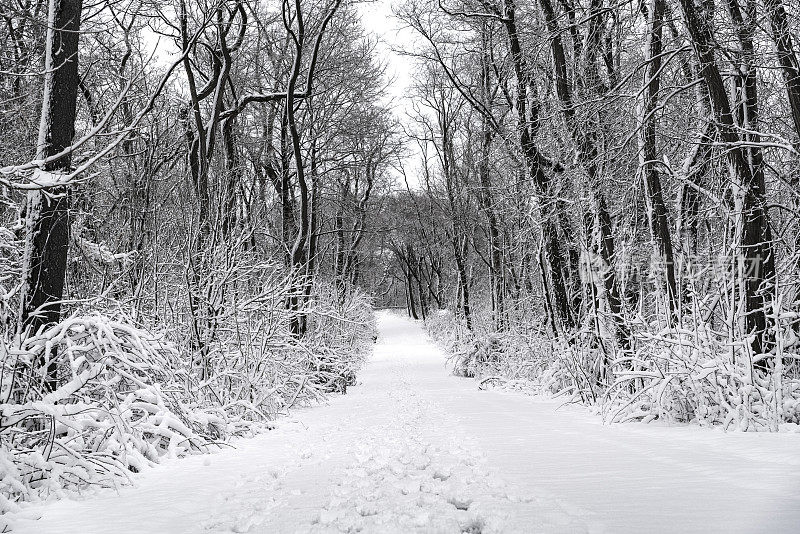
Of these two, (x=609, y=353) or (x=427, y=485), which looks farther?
(x=609, y=353)

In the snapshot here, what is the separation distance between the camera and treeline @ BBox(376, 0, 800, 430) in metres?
6.05

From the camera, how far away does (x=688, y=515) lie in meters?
3.06

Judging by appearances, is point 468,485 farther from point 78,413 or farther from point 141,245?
point 141,245

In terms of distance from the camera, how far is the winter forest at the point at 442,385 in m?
3.76

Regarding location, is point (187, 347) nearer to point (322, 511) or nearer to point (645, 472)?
point (322, 511)

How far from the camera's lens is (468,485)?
4.00 metres

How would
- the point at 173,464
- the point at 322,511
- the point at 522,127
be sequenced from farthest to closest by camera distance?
1. the point at 522,127
2. the point at 173,464
3. the point at 322,511

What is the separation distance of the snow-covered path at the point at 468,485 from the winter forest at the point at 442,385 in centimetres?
3

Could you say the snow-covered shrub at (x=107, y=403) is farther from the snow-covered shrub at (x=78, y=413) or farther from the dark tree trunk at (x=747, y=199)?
the dark tree trunk at (x=747, y=199)

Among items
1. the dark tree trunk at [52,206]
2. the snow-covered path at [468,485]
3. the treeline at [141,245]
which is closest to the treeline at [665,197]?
the snow-covered path at [468,485]

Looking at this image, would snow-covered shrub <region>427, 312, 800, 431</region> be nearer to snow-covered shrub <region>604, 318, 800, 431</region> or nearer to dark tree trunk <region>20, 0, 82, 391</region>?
snow-covered shrub <region>604, 318, 800, 431</region>

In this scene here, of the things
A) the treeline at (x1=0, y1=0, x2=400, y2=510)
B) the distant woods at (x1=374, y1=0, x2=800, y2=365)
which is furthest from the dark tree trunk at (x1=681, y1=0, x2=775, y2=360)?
the treeline at (x1=0, y1=0, x2=400, y2=510)

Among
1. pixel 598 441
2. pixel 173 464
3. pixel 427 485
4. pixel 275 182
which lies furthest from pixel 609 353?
pixel 275 182

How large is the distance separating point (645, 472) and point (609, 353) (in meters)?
4.98
